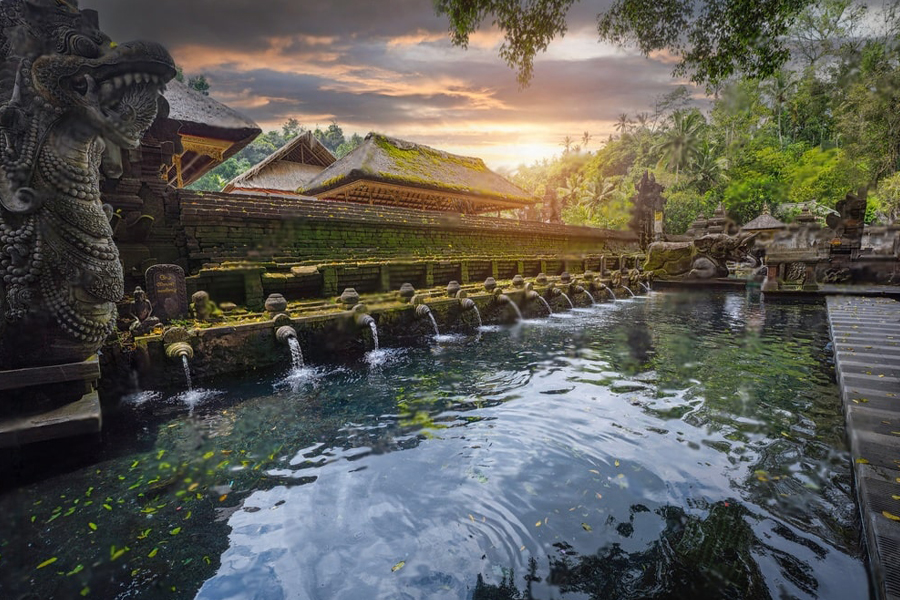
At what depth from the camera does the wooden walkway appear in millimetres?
1874

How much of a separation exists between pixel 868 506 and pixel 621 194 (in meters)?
38.0

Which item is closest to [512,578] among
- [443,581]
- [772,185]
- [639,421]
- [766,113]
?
[443,581]

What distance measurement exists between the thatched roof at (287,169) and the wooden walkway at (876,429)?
16.8 m

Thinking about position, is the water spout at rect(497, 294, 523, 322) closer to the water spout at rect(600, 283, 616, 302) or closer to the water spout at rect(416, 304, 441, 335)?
the water spout at rect(416, 304, 441, 335)

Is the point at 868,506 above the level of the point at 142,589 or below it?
above

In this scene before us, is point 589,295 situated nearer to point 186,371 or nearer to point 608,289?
point 608,289

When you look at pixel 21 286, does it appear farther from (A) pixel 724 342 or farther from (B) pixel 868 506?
(A) pixel 724 342

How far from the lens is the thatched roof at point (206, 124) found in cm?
931

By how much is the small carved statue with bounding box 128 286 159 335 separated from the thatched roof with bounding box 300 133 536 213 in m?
8.84

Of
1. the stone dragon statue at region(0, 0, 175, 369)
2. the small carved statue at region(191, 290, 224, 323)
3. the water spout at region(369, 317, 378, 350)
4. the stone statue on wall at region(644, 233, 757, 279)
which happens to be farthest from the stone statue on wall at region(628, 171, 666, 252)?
the stone dragon statue at region(0, 0, 175, 369)

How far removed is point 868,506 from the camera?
85.4 inches

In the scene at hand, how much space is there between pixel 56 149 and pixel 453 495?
4.45m

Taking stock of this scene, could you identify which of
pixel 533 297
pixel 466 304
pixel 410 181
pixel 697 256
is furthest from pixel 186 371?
pixel 697 256

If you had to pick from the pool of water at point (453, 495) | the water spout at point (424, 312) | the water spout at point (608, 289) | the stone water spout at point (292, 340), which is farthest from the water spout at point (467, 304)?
the water spout at point (608, 289)
